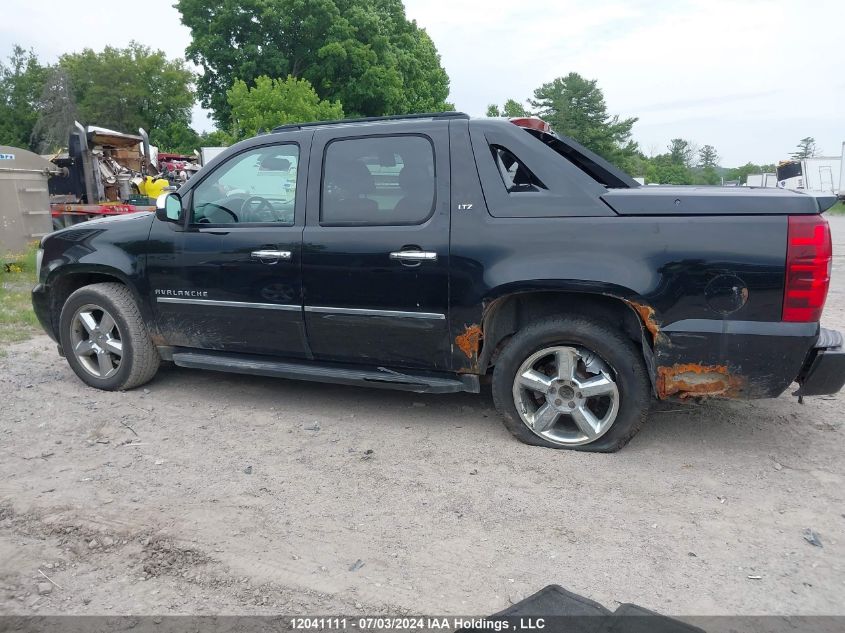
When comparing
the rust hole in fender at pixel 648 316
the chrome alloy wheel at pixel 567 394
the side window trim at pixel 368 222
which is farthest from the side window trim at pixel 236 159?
the rust hole in fender at pixel 648 316

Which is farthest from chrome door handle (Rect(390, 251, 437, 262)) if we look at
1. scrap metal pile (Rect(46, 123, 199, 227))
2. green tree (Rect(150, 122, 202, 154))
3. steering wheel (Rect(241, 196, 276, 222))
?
green tree (Rect(150, 122, 202, 154))

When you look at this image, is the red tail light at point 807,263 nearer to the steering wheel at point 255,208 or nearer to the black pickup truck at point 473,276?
the black pickup truck at point 473,276

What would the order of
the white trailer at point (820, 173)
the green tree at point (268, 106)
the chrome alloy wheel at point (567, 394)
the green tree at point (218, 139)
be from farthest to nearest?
the white trailer at point (820, 173)
the green tree at point (218, 139)
the green tree at point (268, 106)
the chrome alloy wheel at point (567, 394)

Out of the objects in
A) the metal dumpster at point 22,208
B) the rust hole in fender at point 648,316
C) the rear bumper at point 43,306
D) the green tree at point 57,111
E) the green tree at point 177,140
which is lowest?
the rust hole in fender at point 648,316

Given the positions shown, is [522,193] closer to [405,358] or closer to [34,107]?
[405,358]

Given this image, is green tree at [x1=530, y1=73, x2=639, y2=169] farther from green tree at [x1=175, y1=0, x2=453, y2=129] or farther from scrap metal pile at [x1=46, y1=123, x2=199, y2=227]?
scrap metal pile at [x1=46, y1=123, x2=199, y2=227]

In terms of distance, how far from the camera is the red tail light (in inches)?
125

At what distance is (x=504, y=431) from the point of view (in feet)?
13.8

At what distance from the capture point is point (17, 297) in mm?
8906

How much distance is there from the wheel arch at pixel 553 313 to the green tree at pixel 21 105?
55.7 m

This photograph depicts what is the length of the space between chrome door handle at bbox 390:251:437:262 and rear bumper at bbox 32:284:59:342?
307 centimetres

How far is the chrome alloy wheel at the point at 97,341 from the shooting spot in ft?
16.2

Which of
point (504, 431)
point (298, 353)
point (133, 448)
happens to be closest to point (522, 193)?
point (504, 431)

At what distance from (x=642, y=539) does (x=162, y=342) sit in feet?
11.8
